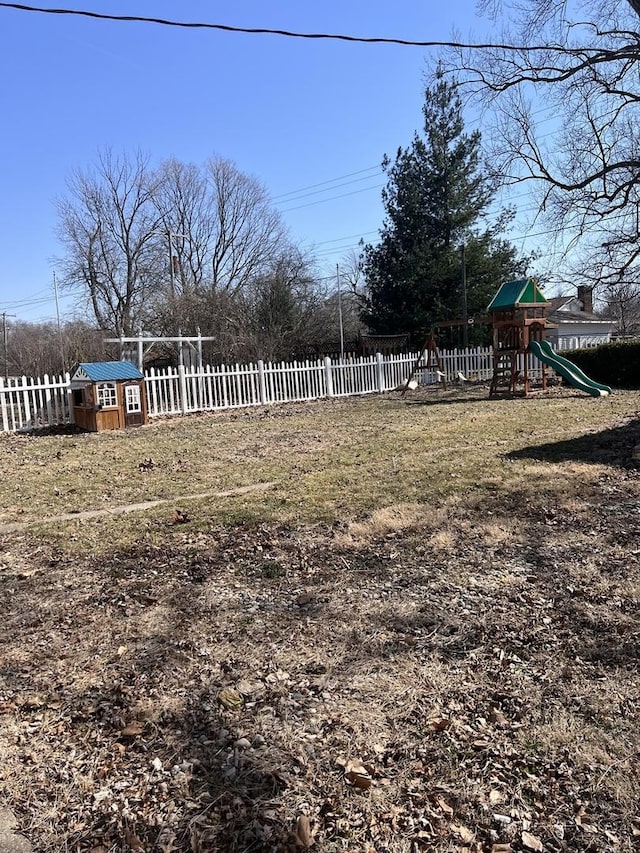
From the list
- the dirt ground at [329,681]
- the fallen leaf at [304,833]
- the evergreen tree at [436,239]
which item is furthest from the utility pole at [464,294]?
the fallen leaf at [304,833]

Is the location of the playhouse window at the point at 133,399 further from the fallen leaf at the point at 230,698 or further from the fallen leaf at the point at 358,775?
the fallen leaf at the point at 358,775

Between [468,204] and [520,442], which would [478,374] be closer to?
[468,204]

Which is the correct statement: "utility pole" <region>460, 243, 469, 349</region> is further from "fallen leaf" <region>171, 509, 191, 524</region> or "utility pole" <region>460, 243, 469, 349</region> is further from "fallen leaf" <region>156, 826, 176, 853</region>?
"fallen leaf" <region>156, 826, 176, 853</region>

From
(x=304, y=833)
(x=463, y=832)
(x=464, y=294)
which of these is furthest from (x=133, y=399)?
(x=464, y=294)

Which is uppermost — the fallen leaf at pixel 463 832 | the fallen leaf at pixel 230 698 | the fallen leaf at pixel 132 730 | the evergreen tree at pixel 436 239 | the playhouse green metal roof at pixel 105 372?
the evergreen tree at pixel 436 239

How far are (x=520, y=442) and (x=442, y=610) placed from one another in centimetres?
556

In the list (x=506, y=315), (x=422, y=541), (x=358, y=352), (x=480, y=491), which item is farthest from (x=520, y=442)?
(x=358, y=352)

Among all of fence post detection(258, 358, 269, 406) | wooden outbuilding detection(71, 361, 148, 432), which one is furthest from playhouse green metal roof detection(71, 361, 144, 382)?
fence post detection(258, 358, 269, 406)

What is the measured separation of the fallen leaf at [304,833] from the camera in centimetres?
178

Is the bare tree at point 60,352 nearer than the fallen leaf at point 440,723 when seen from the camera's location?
No

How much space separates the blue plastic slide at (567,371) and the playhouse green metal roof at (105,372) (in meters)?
10.6

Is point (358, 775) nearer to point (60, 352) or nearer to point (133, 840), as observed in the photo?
point (133, 840)

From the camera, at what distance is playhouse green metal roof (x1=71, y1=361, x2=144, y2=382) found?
12.0m

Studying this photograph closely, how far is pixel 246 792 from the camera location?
6.55 feet
